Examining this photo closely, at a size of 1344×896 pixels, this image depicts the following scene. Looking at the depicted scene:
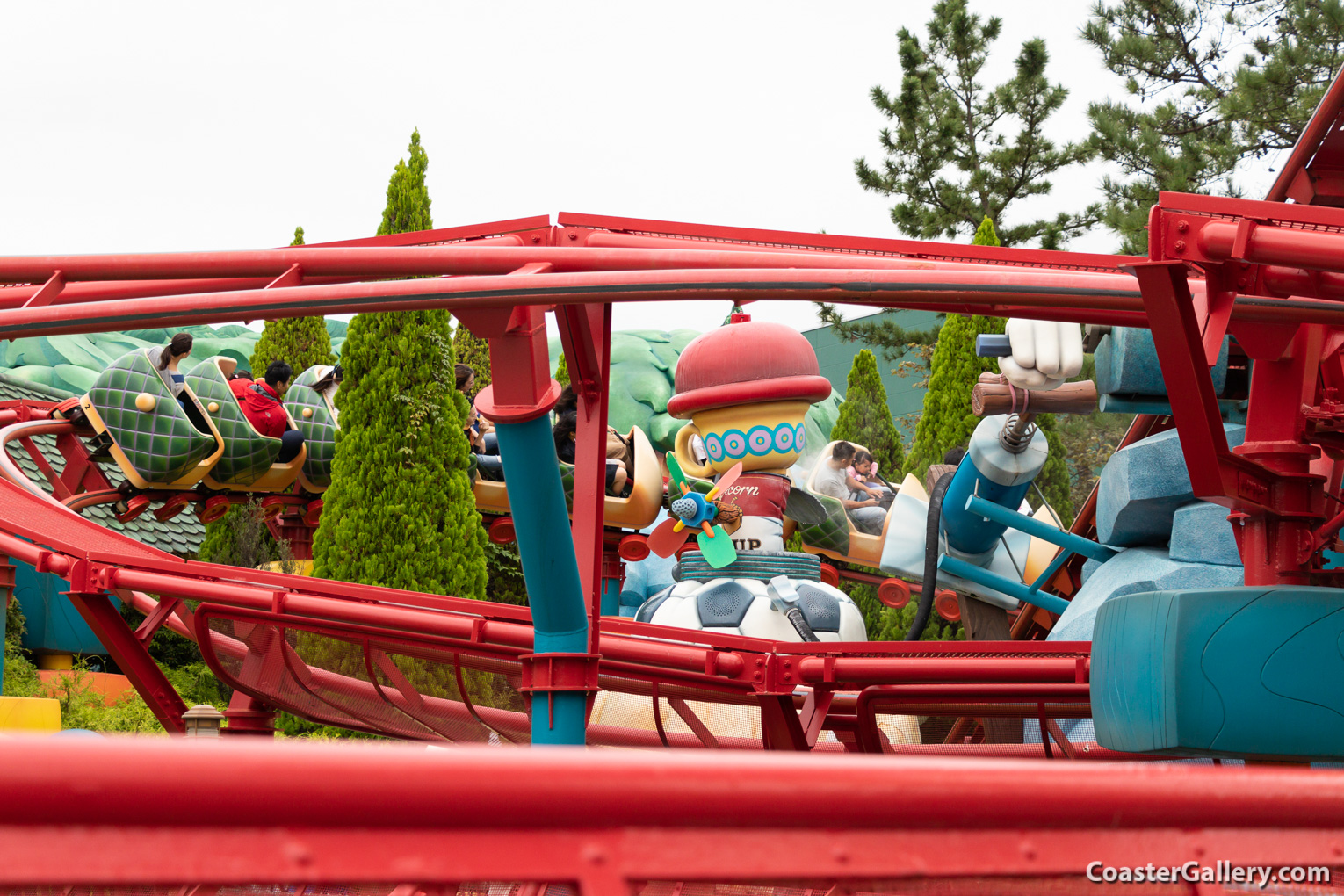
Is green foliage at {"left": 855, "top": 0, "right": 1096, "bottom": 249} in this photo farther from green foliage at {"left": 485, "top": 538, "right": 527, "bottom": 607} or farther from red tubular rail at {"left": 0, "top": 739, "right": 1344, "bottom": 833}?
red tubular rail at {"left": 0, "top": 739, "right": 1344, "bottom": 833}

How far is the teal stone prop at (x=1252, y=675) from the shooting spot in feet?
12.9

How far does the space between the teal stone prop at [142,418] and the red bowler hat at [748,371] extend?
5.49m

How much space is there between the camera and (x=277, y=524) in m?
16.0

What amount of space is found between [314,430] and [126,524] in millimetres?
5364

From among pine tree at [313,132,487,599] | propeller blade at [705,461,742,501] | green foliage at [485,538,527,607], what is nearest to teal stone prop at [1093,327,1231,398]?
propeller blade at [705,461,742,501]

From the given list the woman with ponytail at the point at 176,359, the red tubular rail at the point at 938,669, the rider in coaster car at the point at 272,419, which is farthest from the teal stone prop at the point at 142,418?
the red tubular rail at the point at 938,669

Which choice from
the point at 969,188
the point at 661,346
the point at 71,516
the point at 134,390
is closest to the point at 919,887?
the point at 71,516

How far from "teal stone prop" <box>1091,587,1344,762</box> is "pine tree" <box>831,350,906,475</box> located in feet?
50.5

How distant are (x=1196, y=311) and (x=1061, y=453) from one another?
50.1 ft

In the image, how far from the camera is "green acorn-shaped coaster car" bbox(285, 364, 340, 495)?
14617 mm

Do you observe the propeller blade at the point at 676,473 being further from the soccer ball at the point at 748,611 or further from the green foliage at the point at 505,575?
the green foliage at the point at 505,575

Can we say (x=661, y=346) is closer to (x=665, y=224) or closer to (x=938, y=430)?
(x=938, y=430)

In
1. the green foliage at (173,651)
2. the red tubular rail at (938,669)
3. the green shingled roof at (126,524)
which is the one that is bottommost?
the green foliage at (173,651)

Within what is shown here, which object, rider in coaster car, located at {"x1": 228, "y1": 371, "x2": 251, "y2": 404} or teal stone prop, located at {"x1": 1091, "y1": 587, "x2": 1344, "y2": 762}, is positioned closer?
teal stone prop, located at {"x1": 1091, "y1": 587, "x2": 1344, "y2": 762}
